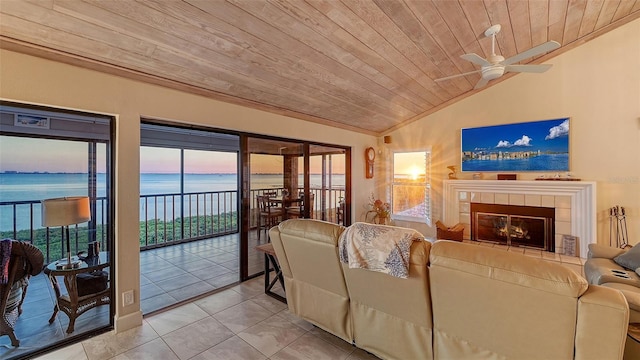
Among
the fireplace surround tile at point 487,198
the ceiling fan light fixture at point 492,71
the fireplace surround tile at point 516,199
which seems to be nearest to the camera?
the ceiling fan light fixture at point 492,71

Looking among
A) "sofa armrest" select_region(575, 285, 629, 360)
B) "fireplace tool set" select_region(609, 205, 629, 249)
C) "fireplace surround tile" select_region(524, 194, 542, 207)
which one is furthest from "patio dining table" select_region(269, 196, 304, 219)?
"fireplace tool set" select_region(609, 205, 629, 249)

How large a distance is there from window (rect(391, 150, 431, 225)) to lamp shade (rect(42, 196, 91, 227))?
206 inches

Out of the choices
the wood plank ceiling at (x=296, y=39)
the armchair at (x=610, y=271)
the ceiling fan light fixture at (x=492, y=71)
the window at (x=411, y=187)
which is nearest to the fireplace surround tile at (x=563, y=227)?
the armchair at (x=610, y=271)

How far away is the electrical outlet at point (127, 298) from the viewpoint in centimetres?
247

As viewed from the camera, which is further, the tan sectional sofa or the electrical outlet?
the electrical outlet

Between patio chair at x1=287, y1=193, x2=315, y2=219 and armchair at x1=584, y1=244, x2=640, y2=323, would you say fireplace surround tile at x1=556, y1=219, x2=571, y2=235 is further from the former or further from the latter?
patio chair at x1=287, y1=193, x2=315, y2=219

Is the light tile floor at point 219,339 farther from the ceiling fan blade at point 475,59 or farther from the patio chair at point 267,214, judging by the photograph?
the ceiling fan blade at point 475,59

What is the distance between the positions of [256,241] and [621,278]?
3.97 m

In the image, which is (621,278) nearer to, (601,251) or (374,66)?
(601,251)

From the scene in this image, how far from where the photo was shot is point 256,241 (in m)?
3.97

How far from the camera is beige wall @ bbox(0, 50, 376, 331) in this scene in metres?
1.95

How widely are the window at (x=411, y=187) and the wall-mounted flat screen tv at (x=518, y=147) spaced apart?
80 cm

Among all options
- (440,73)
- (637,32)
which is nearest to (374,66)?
(440,73)

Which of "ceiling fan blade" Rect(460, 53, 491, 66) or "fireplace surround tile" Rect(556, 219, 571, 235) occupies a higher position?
"ceiling fan blade" Rect(460, 53, 491, 66)
